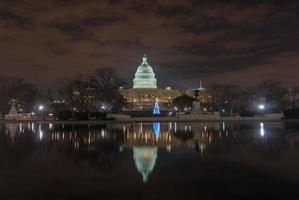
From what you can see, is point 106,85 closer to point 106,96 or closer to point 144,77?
point 106,96

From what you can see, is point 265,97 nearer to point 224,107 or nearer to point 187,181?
point 224,107

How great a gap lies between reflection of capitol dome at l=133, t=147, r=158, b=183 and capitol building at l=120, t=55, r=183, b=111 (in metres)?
136

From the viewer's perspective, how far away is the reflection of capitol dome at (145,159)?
13.8 m

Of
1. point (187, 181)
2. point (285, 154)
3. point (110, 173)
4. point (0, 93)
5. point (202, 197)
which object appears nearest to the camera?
point (202, 197)

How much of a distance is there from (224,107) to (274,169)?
94618 millimetres

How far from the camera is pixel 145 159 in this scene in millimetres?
16453

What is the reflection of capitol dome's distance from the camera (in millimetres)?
13766

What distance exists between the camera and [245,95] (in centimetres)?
11125

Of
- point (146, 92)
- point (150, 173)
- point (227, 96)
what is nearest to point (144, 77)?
point (146, 92)

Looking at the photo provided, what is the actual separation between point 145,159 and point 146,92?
6010 inches

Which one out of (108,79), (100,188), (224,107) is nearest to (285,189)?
(100,188)

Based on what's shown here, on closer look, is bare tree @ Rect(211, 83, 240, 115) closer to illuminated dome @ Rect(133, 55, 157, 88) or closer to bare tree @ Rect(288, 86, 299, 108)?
bare tree @ Rect(288, 86, 299, 108)

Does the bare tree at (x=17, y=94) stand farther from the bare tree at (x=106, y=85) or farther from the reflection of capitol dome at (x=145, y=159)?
the reflection of capitol dome at (x=145, y=159)

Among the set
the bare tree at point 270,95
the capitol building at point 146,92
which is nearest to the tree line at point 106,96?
the bare tree at point 270,95
